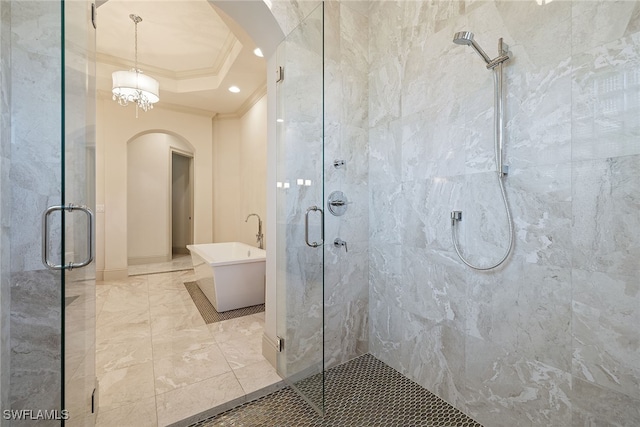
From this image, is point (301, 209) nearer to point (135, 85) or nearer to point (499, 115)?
point (499, 115)

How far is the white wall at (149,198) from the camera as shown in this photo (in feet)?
18.7

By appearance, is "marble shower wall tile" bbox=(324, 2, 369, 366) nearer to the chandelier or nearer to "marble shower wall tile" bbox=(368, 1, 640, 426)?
"marble shower wall tile" bbox=(368, 1, 640, 426)

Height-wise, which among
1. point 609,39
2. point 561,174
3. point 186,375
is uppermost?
point 609,39

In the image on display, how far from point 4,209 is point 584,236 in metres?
2.20

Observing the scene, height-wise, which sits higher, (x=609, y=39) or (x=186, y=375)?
(x=609, y=39)

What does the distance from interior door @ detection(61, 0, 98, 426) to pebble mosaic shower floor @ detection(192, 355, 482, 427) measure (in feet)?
2.13

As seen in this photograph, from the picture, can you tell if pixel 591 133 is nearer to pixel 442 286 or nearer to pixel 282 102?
pixel 442 286

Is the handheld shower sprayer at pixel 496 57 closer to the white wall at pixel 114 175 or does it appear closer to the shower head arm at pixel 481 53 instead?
the shower head arm at pixel 481 53

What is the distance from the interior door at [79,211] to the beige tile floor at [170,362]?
0.94ft

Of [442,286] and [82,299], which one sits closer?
[82,299]

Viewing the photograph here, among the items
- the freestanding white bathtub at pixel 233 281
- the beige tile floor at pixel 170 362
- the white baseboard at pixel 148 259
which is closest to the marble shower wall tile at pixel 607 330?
the beige tile floor at pixel 170 362

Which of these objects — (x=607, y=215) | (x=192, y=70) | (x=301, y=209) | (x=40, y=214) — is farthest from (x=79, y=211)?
(x=192, y=70)

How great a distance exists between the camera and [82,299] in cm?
127

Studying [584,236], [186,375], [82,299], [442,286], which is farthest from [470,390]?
[82,299]
